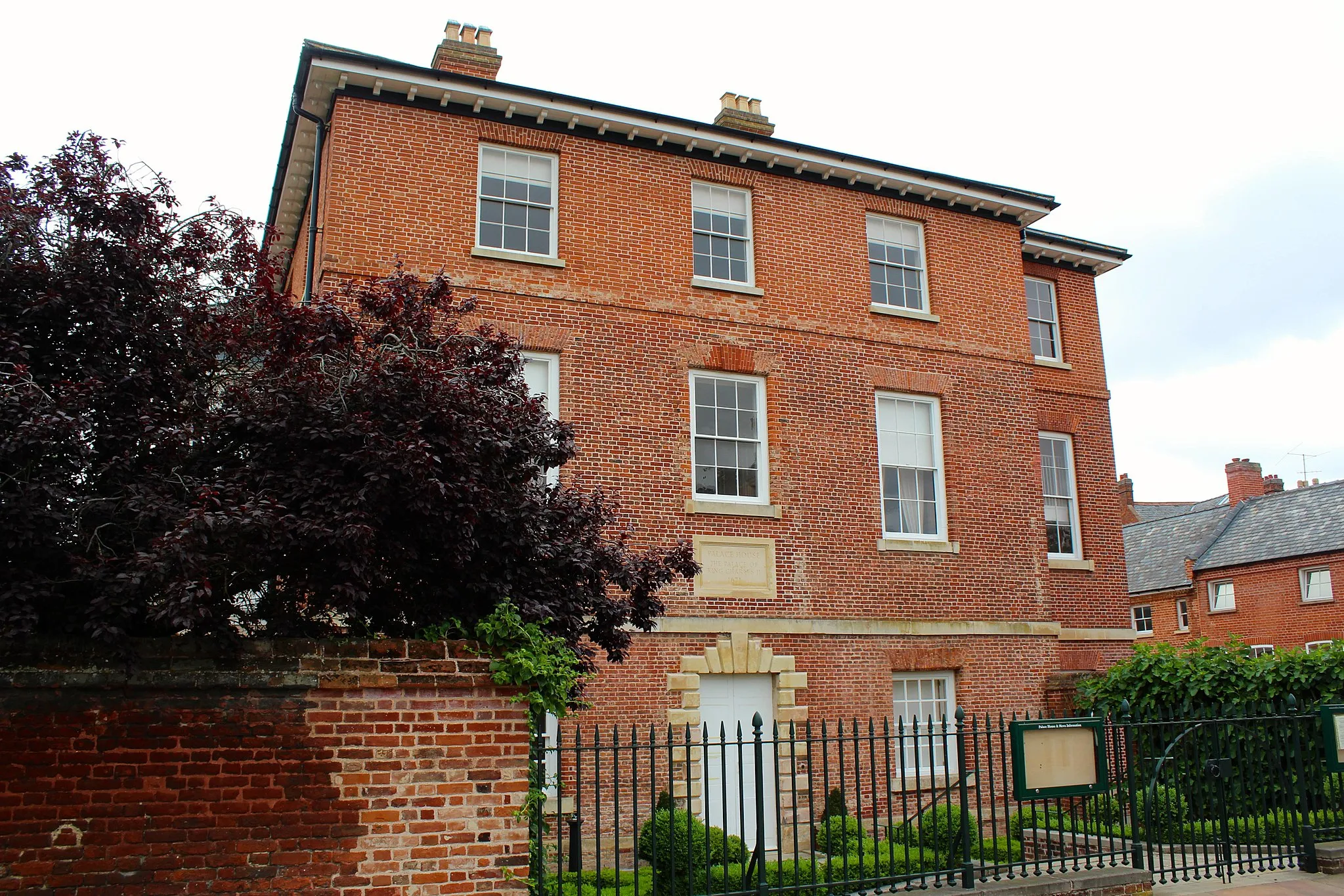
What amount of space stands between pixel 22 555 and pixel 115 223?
2.27m

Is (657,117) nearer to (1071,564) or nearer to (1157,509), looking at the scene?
(1071,564)

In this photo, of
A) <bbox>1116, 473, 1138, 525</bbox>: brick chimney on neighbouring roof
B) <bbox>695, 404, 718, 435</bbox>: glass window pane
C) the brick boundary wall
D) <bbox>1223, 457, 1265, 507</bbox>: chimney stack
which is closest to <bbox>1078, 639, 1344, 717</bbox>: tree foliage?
<bbox>695, 404, 718, 435</bbox>: glass window pane

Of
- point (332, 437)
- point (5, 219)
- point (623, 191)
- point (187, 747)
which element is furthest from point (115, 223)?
point (623, 191)

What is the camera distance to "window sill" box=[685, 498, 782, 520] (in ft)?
48.1

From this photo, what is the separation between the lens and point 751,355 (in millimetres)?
15648

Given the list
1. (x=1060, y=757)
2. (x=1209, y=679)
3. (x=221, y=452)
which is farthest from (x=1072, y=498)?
(x=221, y=452)

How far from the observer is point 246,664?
6.51 meters

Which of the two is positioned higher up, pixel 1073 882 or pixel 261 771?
pixel 261 771

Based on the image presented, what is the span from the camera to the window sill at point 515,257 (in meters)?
14.3

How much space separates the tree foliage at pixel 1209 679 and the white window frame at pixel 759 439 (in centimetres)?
542

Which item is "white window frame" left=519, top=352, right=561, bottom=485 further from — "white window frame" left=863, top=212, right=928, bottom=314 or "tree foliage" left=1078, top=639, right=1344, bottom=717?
"tree foliage" left=1078, top=639, right=1344, bottom=717

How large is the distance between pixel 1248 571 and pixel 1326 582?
237 centimetres

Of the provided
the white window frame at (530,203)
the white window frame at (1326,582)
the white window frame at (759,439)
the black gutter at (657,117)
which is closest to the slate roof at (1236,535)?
the white window frame at (1326,582)

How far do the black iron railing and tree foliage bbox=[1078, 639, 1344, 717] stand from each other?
2.61 ft
